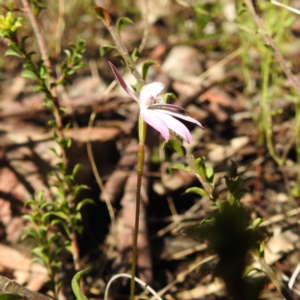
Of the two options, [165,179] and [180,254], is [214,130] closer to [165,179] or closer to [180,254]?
[165,179]

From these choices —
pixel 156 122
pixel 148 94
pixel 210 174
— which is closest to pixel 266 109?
pixel 210 174

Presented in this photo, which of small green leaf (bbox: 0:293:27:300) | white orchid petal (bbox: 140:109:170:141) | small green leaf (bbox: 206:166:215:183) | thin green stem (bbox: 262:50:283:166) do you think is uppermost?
white orchid petal (bbox: 140:109:170:141)

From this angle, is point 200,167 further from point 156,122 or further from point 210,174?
point 156,122

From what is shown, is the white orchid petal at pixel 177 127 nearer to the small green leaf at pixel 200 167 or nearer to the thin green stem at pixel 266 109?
the small green leaf at pixel 200 167

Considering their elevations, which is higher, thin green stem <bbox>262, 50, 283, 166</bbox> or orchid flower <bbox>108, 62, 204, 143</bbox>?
orchid flower <bbox>108, 62, 204, 143</bbox>

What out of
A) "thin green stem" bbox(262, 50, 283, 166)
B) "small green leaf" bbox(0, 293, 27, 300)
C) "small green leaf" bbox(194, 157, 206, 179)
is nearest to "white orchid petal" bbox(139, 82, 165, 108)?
"small green leaf" bbox(194, 157, 206, 179)

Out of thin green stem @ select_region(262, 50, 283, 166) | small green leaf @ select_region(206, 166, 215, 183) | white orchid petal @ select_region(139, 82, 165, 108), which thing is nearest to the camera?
white orchid petal @ select_region(139, 82, 165, 108)

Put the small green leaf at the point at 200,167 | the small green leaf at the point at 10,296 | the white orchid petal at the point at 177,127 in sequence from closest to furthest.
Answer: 1. the small green leaf at the point at 10,296
2. the white orchid petal at the point at 177,127
3. the small green leaf at the point at 200,167

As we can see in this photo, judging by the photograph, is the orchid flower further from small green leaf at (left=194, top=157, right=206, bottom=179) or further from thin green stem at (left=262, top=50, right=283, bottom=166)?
thin green stem at (left=262, top=50, right=283, bottom=166)

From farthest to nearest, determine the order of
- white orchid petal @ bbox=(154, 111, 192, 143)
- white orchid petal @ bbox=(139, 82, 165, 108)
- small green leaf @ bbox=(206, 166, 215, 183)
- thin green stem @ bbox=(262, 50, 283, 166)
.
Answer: thin green stem @ bbox=(262, 50, 283, 166), small green leaf @ bbox=(206, 166, 215, 183), white orchid petal @ bbox=(139, 82, 165, 108), white orchid petal @ bbox=(154, 111, 192, 143)

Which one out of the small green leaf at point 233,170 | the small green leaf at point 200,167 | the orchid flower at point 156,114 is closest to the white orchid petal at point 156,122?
the orchid flower at point 156,114

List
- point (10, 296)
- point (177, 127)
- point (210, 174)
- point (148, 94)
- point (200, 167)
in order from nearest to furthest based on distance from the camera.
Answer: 1. point (10, 296)
2. point (177, 127)
3. point (148, 94)
4. point (200, 167)
5. point (210, 174)
